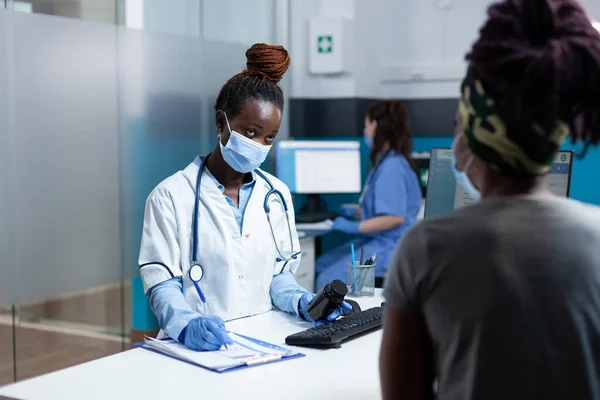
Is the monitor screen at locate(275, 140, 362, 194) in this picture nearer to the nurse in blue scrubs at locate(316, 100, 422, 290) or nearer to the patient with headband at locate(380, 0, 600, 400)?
the nurse in blue scrubs at locate(316, 100, 422, 290)

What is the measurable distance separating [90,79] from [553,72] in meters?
2.59

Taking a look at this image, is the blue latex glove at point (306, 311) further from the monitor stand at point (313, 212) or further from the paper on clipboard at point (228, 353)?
the monitor stand at point (313, 212)

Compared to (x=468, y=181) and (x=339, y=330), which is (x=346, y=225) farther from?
(x=468, y=181)

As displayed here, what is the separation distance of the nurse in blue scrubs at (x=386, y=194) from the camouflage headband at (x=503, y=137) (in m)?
2.89

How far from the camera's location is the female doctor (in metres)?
1.84

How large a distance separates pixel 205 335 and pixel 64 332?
1.79 metres

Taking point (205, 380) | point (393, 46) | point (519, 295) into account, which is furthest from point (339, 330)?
point (393, 46)

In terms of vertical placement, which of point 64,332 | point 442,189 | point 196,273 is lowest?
point 64,332

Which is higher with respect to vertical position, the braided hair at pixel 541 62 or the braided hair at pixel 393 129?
the braided hair at pixel 541 62

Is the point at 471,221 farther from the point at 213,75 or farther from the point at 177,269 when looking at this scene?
the point at 213,75

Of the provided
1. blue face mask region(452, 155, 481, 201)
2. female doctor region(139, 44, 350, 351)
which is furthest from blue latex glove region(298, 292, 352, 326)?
blue face mask region(452, 155, 481, 201)

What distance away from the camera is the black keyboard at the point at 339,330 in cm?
167

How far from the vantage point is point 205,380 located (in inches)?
56.9

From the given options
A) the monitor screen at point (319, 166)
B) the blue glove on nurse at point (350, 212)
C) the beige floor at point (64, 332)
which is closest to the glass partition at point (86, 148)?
the beige floor at point (64, 332)
